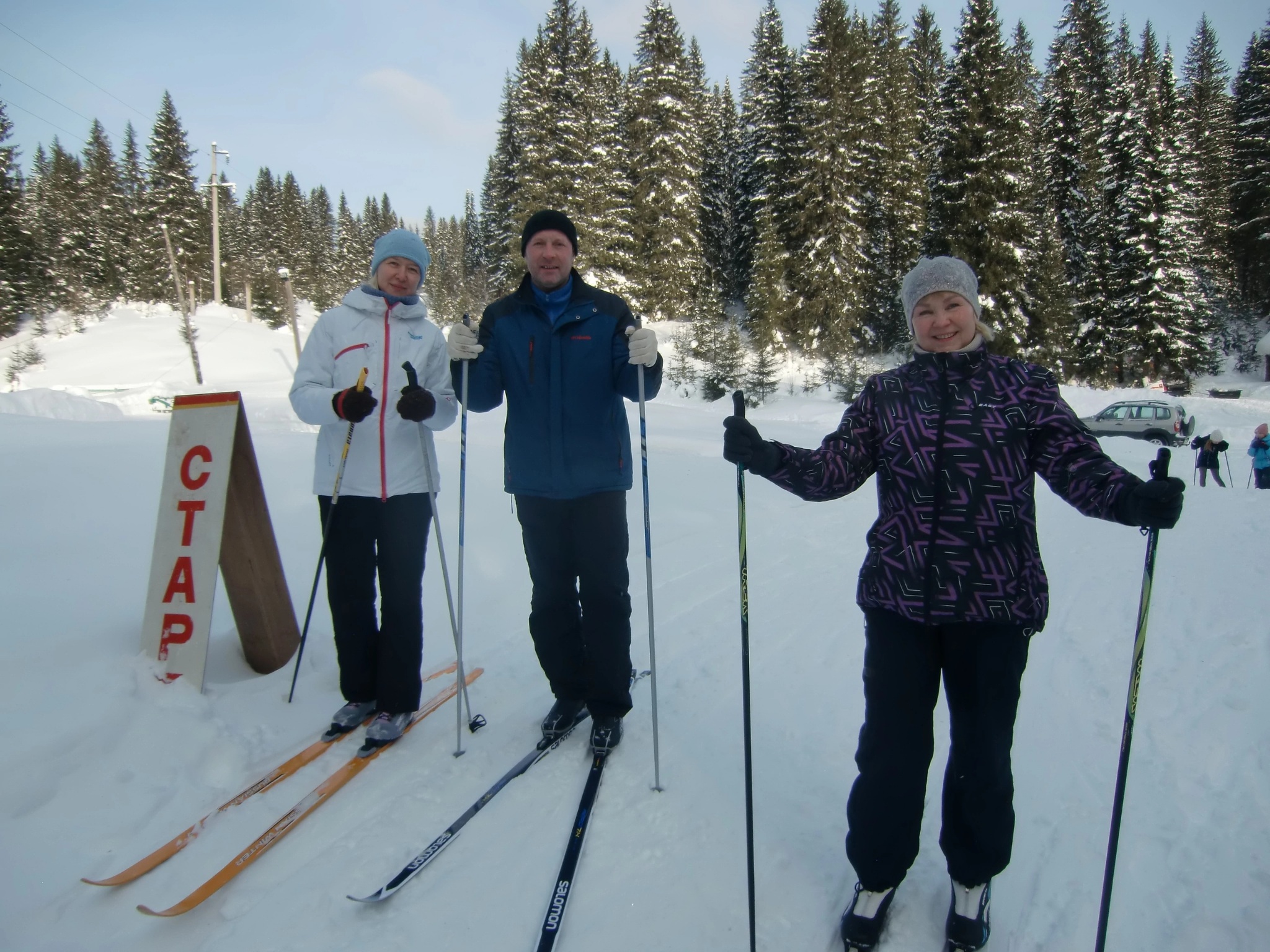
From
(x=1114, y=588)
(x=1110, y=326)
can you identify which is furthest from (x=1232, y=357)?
(x=1114, y=588)

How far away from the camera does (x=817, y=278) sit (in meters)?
26.8

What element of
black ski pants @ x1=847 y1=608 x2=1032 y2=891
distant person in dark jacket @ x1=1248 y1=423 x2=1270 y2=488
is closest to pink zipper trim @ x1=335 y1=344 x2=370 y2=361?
black ski pants @ x1=847 y1=608 x2=1032 y2=891

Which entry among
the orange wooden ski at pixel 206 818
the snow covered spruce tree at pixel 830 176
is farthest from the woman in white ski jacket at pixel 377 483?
the snow covered spruce tree at pixel 830 176

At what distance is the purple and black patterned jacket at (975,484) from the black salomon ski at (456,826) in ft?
5.50

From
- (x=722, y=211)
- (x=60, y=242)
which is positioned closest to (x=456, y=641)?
(x=722, y=211)

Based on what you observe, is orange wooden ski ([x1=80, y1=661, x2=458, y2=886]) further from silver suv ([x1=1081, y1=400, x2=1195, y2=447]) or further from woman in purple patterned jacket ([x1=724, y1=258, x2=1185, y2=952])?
silver suv ([x1=1081, y1=400, x2=1195, y2=447])

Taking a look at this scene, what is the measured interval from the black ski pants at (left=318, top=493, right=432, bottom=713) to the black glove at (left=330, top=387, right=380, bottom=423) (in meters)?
0.40

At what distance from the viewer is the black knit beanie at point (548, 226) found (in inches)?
115

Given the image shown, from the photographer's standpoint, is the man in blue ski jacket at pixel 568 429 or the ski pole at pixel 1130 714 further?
the man in blue ski jacket at pixel 568 429

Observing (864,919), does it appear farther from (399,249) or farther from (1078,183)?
(1078,183)

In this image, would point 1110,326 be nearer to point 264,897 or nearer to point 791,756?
point 791,756

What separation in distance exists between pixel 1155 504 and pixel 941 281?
84cm

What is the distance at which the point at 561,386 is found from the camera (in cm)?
296

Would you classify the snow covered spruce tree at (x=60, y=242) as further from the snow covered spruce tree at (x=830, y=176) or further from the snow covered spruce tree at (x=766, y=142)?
the snow covered spruce tree at (x=830, y=176)
